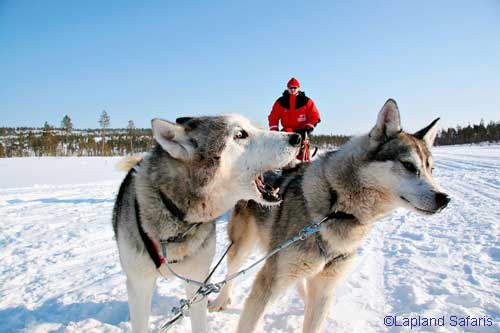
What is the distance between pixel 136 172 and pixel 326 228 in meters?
1.76

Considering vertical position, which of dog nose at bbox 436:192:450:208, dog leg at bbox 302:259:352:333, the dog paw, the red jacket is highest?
the red jacket

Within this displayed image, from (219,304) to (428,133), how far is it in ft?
9.70

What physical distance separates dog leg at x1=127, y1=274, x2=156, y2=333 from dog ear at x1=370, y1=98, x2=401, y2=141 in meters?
2.36

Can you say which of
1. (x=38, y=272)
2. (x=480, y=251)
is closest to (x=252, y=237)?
(x=38, y=272)

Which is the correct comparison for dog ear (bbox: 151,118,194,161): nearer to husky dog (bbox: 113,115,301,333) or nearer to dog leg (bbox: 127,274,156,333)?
husky dog (bbox: 113,115,301,333)

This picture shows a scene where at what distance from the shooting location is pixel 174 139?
2.38m

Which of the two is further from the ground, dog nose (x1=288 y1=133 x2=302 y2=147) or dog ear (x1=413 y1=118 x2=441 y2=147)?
dog ear (x1=413 y1=118 x2=441 y2=147)

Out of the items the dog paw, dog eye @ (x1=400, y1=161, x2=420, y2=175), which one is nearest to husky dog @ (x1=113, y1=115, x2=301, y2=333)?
dog eye @ (x1=400, y1=161, x2=420, y2=175)

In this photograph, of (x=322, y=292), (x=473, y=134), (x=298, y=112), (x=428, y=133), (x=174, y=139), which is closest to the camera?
(x=174, y=139)

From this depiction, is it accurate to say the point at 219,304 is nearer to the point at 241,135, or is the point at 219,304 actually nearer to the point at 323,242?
the point at 323,242

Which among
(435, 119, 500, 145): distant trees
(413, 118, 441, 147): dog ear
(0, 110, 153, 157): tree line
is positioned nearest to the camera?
(413, 118, 441, 147): dog ear

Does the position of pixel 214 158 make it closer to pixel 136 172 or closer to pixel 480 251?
pixel 136 172

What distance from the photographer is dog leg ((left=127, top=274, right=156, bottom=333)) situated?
8.04 feet

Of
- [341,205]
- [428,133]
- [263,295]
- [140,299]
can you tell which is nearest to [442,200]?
[341,205]
